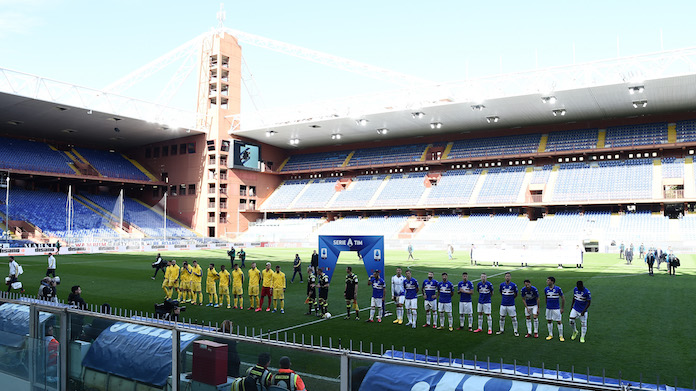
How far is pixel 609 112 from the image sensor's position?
174 feet

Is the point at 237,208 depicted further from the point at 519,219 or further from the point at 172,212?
the point at 519,219

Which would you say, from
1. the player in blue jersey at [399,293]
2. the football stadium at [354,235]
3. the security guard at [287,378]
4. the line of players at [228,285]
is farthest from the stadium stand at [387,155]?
the security guard at [287,378]

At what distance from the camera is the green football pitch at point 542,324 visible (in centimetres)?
1141

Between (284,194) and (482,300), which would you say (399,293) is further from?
(284,194)

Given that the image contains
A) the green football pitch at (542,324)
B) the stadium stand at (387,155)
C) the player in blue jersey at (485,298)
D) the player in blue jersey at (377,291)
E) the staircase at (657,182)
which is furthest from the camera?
the stadium stand at (387,155)

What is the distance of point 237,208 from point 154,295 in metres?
47.2

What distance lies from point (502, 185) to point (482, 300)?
151ft

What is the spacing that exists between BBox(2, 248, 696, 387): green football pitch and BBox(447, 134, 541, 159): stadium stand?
32100 mm

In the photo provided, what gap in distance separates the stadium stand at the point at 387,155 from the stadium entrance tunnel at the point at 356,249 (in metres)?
49.2

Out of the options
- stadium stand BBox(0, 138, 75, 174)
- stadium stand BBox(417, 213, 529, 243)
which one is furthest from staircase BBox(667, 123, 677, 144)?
stadium stand BBox(0, 138, 75, 174)

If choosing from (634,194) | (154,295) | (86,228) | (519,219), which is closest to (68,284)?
(154,295)

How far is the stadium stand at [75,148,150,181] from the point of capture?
64.8m

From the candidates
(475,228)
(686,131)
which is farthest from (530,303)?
(686,131)

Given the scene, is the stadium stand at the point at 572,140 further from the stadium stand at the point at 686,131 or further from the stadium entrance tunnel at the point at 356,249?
the stadium entrance tunnel at the point at 356,249
